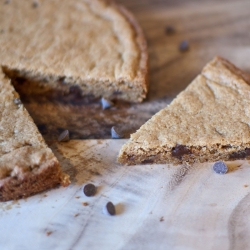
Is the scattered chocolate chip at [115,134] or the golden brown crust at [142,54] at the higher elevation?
the golden brown crust at [142,54]

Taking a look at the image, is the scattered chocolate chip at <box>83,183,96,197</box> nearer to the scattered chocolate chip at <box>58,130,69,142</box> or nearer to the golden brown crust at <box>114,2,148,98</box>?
the scattered chocolate chip at <box>58,130,69,142</box>

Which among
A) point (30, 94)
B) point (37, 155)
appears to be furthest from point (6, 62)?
point (37, 155)

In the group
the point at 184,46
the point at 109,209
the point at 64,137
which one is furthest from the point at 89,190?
the point at 184,46

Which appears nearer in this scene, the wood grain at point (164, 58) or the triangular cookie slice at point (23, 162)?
the triangular cookie slice at point (23, 162)

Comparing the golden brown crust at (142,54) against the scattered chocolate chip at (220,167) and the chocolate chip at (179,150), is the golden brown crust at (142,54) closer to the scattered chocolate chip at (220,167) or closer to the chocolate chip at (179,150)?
the chocolate chip at (179,150)

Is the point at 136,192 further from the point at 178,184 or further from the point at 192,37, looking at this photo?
the point at 192,37

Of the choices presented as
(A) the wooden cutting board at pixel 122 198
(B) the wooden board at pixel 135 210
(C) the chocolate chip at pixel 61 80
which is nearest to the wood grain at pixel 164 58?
(A) the wooden cutting board at pixel 122 198

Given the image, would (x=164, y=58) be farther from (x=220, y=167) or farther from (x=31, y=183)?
(x=31, y=183)
